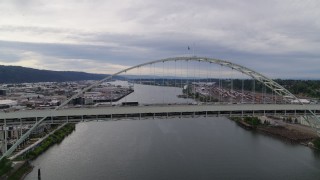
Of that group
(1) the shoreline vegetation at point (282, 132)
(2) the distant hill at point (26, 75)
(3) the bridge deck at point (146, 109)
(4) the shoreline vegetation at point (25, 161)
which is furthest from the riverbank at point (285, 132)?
(2) the distant hill at point (26, 75)

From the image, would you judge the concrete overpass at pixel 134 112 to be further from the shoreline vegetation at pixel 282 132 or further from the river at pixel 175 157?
the shoreline vegetation at pixel 282 132

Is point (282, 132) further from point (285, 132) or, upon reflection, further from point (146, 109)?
point (146, 109)

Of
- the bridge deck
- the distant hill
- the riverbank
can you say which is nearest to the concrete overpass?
the bridge deck

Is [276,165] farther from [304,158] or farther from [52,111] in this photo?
[52,111]

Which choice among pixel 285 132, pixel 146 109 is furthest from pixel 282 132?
pixel 146 109

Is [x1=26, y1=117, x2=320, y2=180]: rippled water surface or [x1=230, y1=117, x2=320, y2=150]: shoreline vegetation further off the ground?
[x1=230, y1=117, x2=320, y2=150]: shoreline vegetation

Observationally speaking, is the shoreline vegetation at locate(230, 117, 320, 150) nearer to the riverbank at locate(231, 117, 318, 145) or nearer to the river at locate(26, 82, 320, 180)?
the riverbank at locate(231, 117, 318, 145)
